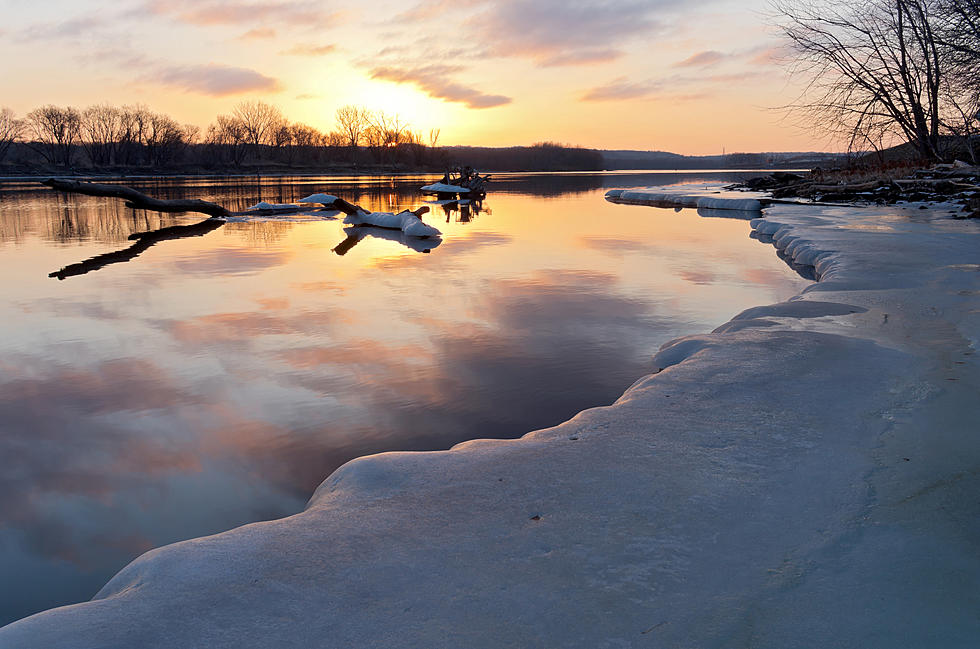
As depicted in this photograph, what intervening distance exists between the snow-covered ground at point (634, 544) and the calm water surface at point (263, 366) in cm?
78

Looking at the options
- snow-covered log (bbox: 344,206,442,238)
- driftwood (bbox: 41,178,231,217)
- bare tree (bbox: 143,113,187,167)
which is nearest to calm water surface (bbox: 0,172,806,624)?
snow-covered log (bbox: 344,206,442,238)

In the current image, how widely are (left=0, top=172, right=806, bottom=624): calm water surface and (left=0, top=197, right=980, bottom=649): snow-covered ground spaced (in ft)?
2.54

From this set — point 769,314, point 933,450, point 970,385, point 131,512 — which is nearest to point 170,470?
point 131,512

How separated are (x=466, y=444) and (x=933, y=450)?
243 centimetres

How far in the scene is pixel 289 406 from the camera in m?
4.81

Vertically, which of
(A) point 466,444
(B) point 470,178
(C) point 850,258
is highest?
(B) point 470,178

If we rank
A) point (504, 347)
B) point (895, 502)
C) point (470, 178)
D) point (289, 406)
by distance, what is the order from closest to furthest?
point (895, 502)
point (289, 406)
point (504, 347)
point (470, 178)

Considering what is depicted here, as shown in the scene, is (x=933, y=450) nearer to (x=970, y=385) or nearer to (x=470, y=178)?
(x=970, y=385)

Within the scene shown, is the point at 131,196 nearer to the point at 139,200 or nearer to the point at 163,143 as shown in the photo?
the point at 139,200

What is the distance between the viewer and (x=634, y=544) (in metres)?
2.38

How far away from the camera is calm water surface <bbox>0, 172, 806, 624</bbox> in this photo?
11.2ft

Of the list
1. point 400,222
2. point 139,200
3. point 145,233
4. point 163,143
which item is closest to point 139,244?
point 145,233

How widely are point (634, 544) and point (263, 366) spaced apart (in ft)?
14.2

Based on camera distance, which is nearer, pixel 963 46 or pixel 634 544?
pixel 634 544
